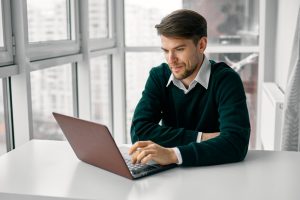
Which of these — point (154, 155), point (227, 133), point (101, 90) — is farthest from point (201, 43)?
point (101, 90)

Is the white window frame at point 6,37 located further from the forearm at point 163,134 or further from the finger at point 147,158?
the finger at point 147,158

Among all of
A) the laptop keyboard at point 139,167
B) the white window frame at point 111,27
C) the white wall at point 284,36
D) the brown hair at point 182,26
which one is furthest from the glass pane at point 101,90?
the laptop keyboard at point 139,167

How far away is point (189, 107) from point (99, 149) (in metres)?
0.55

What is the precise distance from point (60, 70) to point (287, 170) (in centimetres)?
181

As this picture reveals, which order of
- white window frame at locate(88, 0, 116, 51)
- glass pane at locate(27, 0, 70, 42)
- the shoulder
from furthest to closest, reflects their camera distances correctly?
1. white window frame at locate(88, 0, 116, 51)
2. glass pane at locate(27, 0, 70, 42)
3. the shoulder

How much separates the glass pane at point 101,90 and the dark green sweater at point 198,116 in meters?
1.55

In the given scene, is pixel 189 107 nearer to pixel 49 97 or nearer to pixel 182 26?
pixel 182 26

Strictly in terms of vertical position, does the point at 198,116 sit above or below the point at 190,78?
below

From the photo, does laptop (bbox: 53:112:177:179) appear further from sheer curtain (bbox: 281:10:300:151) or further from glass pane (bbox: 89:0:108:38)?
glass pane (bbox: 89:0:108:38)

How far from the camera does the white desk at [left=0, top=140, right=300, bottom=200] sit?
1107 mm

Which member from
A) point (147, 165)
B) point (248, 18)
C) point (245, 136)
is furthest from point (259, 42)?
point (147, 165)

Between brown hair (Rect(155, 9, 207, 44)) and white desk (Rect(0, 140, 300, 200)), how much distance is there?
49cm

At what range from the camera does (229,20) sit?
359 cm

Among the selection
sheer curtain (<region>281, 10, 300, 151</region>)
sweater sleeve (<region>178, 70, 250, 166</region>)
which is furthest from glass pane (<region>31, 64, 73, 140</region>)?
sheer curtain (<region>281, 10, 300, 151</region>)
